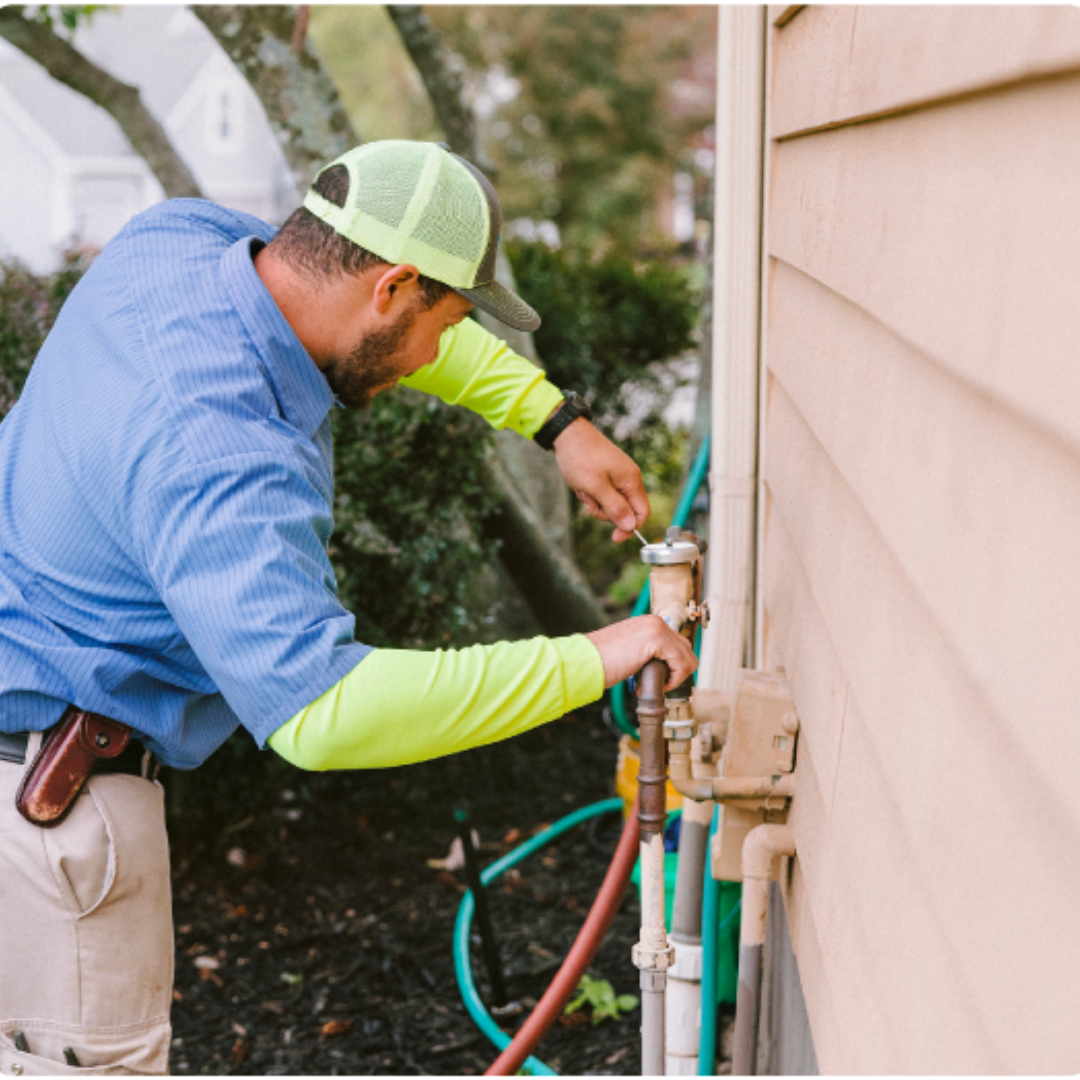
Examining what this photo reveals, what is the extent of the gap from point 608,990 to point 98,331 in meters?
2.76

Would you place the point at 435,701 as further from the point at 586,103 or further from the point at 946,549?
the point at 586,103

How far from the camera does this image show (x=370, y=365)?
83.3 inches

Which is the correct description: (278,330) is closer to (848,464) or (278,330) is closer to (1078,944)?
(848,464)

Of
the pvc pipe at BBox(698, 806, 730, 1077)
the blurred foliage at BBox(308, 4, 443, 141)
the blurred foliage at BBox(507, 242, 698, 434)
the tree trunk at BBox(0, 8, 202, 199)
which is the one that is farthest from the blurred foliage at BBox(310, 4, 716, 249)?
the pvc pipe at BBox(698, 806, 730, 1077)

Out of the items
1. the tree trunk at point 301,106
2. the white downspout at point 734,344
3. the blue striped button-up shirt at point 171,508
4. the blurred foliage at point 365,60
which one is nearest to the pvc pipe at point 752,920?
the white downspout at point 734,344

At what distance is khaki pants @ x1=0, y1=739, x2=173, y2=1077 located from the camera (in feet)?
6.89

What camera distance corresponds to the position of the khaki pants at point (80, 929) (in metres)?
2.10

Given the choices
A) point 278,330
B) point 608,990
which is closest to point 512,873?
point 608,990

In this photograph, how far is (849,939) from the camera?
154 cm

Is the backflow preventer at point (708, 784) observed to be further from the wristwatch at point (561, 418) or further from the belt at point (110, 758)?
the belt at point (110, 758)

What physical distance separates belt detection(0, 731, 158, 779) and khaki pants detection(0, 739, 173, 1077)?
18 millimetres

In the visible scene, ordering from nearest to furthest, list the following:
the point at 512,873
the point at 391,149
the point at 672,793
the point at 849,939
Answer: the point at 849,939, the point at 391,149, the point at 672,793, the point at 512,873

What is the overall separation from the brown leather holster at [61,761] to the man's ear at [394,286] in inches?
36.3

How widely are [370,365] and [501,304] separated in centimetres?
30
